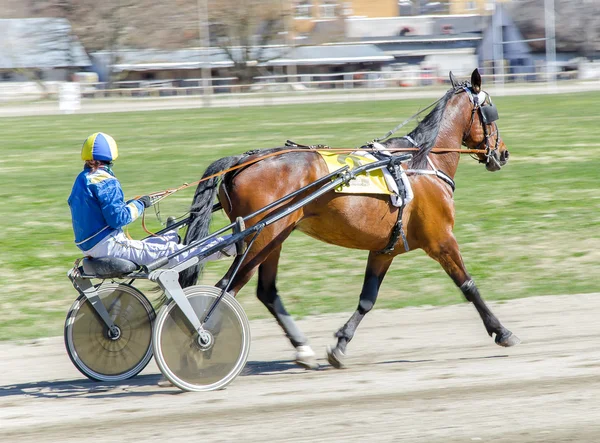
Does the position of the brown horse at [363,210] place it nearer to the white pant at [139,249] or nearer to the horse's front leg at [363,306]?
the horse's front leg at [363,306]

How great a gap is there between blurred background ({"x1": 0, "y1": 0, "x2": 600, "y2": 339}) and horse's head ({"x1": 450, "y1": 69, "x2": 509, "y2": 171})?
5.61ft

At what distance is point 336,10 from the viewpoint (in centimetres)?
6469

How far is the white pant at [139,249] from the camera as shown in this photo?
5500 millimetres

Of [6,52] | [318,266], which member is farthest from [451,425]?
[6,52]

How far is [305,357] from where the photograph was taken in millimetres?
6086

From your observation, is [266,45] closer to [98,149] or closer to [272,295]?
[272,295]

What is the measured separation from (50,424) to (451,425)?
217cm

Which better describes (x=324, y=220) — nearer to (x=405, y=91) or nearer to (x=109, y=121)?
(x=109, y=121)

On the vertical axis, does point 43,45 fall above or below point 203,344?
above

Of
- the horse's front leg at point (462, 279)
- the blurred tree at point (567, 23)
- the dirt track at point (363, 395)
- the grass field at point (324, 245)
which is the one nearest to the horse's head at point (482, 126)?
the horse's front leg at point (462, 279)

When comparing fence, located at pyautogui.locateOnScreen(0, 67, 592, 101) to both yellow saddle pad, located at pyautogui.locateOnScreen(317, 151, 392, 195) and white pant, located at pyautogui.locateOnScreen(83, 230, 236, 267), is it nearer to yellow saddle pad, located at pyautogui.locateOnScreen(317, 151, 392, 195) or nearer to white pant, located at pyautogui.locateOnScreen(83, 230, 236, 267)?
yellow saddle pad, located at pyautogui.locateOnScreen(317, 151, 392, 195)

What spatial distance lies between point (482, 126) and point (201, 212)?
2.32 metres

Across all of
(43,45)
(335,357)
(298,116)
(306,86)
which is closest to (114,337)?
(335,357)

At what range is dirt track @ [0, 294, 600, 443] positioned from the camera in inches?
186
